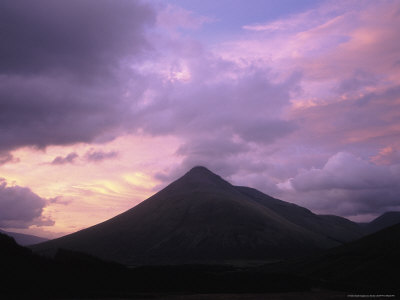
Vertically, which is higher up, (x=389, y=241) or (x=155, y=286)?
(x=389, y=241)

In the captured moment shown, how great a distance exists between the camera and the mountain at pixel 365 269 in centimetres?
6397

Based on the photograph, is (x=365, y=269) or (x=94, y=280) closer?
(x=94, y=280)

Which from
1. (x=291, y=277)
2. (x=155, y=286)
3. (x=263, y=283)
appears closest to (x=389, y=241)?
(x=291, y=277)

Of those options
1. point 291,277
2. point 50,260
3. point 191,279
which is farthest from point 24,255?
point 291,277

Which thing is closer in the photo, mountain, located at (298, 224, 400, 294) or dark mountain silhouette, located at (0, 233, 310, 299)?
dark mountain silhouette, located at (0, 233, 310, 299)

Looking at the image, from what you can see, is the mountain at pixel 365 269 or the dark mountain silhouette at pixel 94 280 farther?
the mountain at pixel 365 269

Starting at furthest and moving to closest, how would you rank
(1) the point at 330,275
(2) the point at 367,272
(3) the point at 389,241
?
(3) the point at 389,241 → (1) the point at 330,275 → (2) the point at 367,272

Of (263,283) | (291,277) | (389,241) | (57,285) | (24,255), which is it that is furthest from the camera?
(389,241)

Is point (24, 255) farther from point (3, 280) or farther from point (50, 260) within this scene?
point (3, 280)

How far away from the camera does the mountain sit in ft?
210

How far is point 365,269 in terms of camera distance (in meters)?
77.4

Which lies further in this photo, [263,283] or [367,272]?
[367,272]

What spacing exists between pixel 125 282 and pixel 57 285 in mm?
10420

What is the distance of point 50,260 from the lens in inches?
2058
